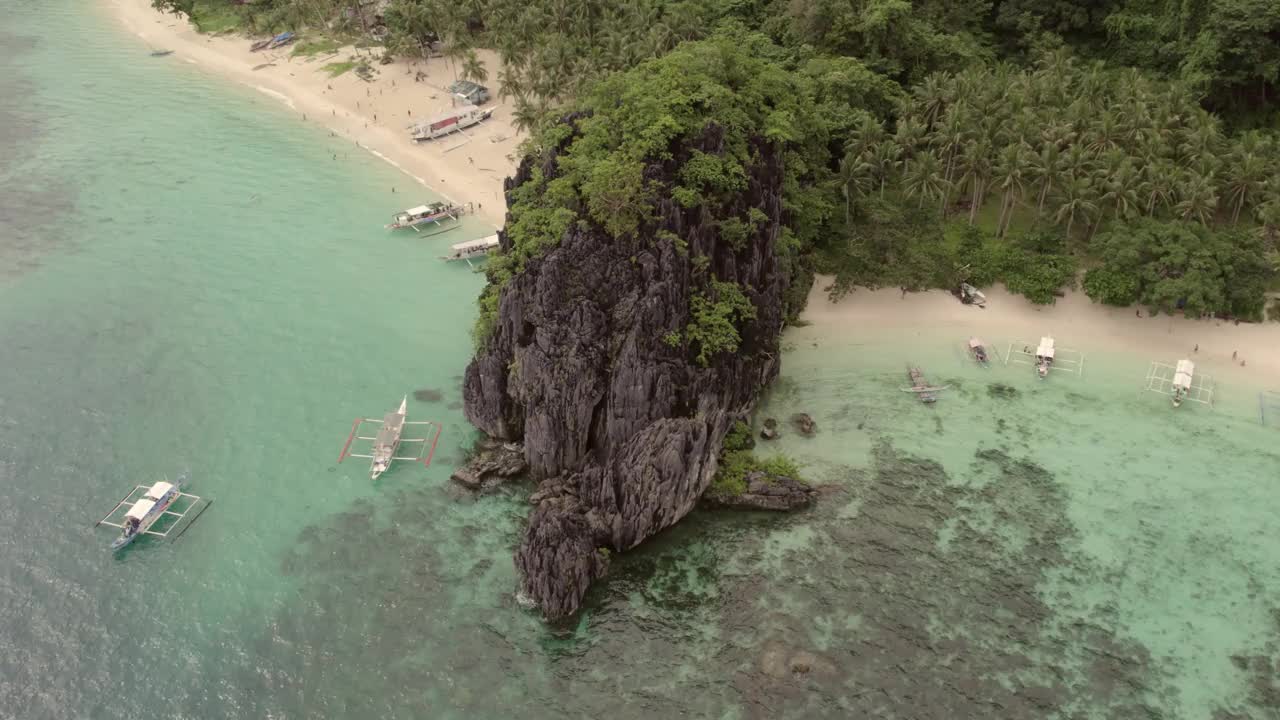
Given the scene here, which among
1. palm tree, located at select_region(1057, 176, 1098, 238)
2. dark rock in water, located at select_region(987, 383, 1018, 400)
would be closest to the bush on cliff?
dark rock in water, located at select_region(987, 383, 1018, 400)

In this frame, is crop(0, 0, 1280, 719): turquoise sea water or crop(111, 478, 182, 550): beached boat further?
crop(111, 478, 182, 550): beached boat

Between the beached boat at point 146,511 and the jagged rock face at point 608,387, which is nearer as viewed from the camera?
the jagged rock face at point 608,387

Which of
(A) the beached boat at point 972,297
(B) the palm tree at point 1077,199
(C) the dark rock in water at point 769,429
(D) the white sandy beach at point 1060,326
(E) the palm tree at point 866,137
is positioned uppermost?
(E) the palm tree at point 866,137

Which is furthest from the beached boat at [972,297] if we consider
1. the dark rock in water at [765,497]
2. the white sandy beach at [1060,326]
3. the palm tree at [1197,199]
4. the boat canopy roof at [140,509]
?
the boat canopy roof at [140,509]

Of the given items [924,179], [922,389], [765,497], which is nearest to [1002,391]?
[922,389]

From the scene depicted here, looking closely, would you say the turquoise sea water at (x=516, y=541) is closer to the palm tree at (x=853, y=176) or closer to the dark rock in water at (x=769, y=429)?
the dark rock in water at (x=769, y=429)

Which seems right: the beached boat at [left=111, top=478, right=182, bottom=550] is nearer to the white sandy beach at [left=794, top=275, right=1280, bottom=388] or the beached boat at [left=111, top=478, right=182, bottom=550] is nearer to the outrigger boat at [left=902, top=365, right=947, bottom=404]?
the white sandy beach at [left=794, top=275, right=1280, bottom=388]
